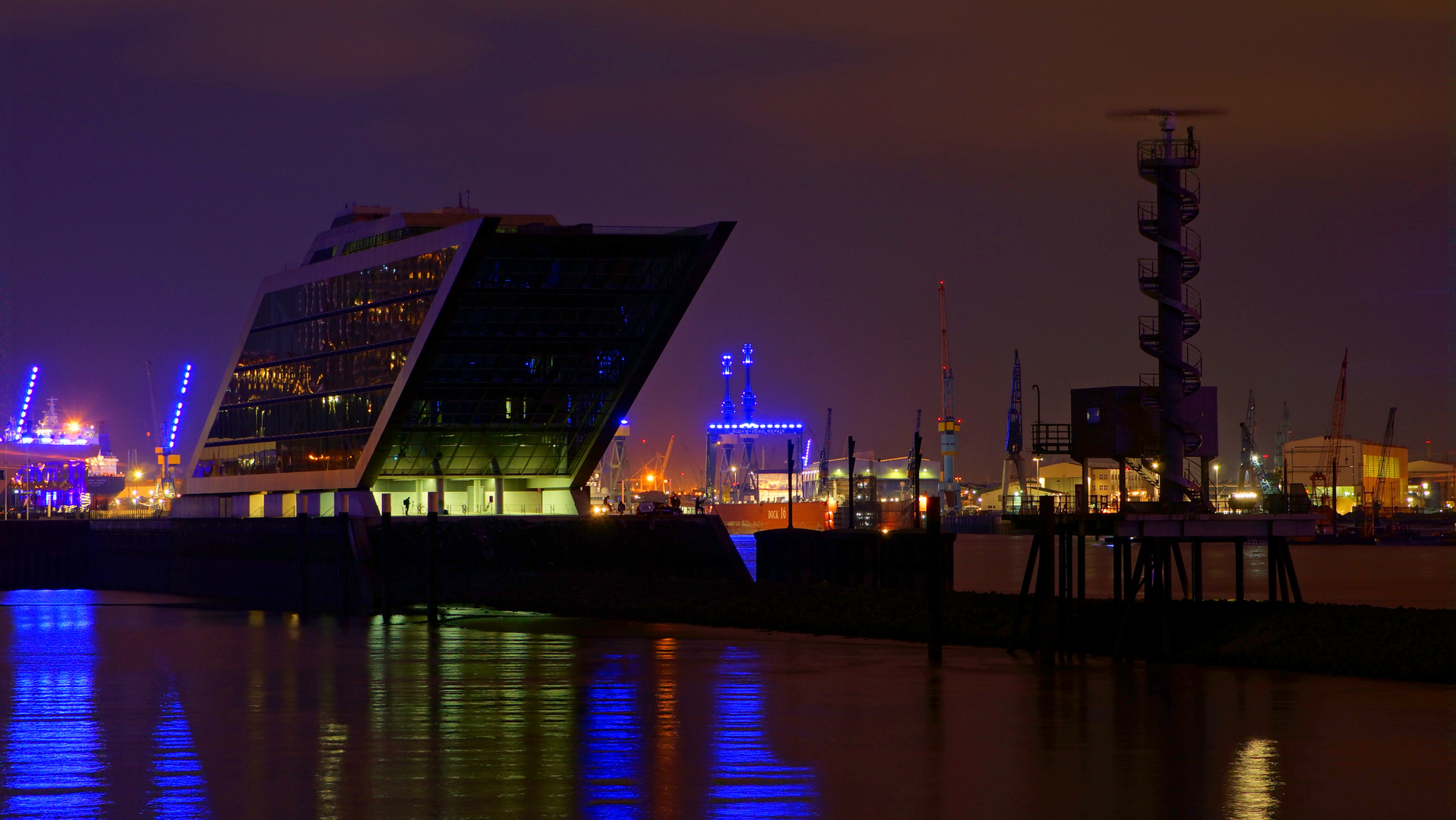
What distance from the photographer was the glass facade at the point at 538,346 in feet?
225

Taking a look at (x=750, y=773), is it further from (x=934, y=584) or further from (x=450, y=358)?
(x=450, y=358)

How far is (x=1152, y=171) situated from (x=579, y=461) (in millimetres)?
35703

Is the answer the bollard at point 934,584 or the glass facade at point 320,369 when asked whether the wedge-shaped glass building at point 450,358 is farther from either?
the bollard at point 934,584

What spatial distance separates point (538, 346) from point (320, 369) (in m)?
17.0

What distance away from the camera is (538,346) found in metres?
72.6

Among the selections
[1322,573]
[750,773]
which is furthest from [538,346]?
[1322,573]

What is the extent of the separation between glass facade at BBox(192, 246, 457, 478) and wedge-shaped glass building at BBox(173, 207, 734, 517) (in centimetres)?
12

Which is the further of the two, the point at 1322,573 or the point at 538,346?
the point at 1322,573

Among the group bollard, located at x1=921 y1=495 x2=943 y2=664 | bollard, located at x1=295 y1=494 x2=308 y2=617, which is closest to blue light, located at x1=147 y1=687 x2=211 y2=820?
bollard, located at x1=921 y1=495 x2=943 y2=664

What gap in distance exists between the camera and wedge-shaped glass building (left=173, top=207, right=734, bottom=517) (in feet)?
228

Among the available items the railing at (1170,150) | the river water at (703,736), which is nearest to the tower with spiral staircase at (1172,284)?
the railing at (1170,150)

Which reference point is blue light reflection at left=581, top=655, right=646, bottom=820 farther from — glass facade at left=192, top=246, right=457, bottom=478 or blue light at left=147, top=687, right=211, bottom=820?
glass facade at left=192, top=246, right=457, bottom=478

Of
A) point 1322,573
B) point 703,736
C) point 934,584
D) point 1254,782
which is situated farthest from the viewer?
point 1322,573

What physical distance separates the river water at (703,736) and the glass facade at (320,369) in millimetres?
35421
